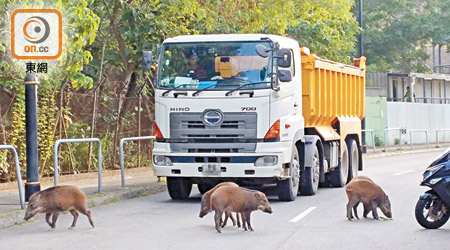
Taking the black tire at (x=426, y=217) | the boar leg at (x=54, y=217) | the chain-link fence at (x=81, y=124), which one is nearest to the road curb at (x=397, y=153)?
the chain-link fence at (x=81, y=124)

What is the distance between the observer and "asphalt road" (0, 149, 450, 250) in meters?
11.2

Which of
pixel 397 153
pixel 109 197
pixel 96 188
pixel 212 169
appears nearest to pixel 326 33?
pixel 397 153

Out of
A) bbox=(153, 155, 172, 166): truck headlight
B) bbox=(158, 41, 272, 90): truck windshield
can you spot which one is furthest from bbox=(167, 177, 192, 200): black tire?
bbox=(158, 41, 272, 90): truck windshield

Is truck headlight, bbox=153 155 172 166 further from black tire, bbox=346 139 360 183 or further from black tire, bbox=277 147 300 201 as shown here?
black tire, bbox=346 139 360 183

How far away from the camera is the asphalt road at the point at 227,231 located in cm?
Answer: 1119

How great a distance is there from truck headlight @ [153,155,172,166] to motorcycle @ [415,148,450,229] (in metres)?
5.35

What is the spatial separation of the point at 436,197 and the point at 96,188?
26.9 feet

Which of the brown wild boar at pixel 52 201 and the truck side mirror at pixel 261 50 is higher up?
the truck side mirror at pixel 261 50

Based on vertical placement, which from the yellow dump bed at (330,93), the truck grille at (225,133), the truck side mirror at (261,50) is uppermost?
the truck side mirror at (261,50)

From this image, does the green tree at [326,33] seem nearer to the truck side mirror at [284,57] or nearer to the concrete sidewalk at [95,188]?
the concrete sidewalk at [95,188]

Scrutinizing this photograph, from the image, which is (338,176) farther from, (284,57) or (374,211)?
(374,211)

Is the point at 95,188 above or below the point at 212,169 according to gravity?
below

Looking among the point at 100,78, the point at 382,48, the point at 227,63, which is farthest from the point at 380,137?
the point at 227,63

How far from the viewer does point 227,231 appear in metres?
12.5
